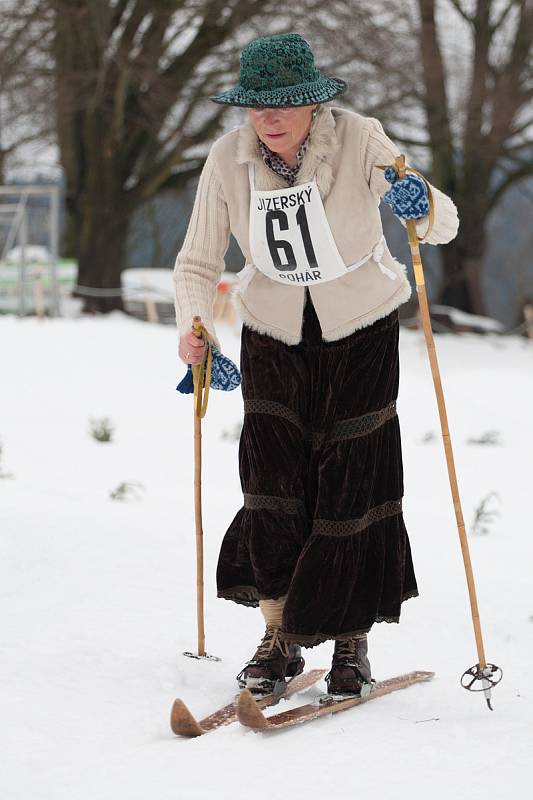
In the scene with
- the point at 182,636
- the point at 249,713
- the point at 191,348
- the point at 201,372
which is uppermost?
the point at 191,348

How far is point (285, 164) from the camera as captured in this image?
3668 millimetres

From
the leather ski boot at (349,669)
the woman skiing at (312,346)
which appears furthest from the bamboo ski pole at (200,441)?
the leather ski boot at (349,669)

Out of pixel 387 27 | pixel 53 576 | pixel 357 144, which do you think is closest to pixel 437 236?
pixel 357 144

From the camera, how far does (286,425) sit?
375 centimetres

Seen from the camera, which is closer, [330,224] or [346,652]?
[330,224]

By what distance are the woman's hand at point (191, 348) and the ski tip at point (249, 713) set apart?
1.04m

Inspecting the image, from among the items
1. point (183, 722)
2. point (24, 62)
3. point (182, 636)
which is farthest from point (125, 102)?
→ point (183, 722)

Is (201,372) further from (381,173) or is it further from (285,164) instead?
(381,173)

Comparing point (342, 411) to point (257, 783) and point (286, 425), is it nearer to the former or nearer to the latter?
point (286, 425)

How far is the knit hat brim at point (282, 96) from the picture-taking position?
11.5 feet

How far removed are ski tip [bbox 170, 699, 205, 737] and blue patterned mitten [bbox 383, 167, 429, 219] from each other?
1441 millimetres

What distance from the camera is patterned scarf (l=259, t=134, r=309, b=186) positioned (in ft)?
12.0

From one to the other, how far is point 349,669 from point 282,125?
1.56 metres

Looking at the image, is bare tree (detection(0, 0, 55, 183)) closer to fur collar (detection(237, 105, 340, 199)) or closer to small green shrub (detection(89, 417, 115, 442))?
small green shrub (detection(89, 417, 115, 442))
